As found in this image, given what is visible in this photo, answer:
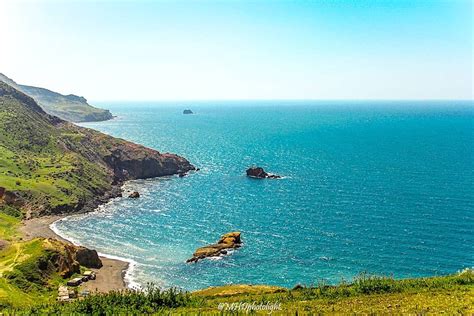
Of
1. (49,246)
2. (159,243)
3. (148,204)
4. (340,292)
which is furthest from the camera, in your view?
(148,204)

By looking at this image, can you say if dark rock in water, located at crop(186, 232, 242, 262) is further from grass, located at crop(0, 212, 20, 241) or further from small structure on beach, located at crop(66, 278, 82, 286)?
grass, located at crop(0, 212, 20, 241)

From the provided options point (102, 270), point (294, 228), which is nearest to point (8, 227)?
point (102, 270)

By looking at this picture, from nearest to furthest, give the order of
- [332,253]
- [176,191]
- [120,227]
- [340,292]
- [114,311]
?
[114,311] → [340,292] → [332,253] → [120,227] → [176,191]

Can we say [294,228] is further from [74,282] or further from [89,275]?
[74,282]

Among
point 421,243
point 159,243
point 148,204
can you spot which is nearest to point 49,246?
point 159,243

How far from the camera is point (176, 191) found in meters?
185

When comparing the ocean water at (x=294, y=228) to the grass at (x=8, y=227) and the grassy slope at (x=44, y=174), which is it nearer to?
the grass at (x=8, y=227)

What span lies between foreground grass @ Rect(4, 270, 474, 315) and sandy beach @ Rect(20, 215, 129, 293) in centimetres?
3101

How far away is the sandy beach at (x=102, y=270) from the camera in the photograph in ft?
320

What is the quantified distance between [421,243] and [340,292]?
56.1 m

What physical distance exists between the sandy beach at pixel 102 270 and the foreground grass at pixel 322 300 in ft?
102

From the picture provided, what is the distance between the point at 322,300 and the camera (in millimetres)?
65688

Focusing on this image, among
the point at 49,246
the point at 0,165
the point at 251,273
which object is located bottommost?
the point at 251,273

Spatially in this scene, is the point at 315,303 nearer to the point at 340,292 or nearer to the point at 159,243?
the point at 340,292
